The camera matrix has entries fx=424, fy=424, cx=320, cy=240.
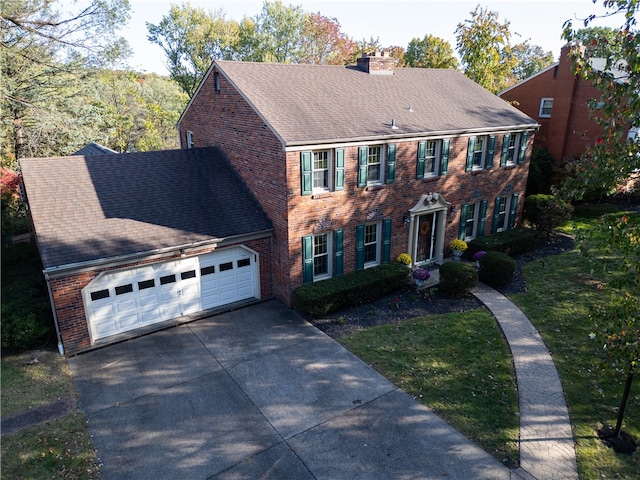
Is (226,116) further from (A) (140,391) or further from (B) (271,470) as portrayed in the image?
(B) (271,470)

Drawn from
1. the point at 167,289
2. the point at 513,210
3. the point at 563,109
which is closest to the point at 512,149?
the point at 513,210

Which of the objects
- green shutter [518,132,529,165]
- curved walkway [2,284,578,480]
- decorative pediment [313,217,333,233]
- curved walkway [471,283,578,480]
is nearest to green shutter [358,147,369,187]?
decorative pediment [313,217,333,233]

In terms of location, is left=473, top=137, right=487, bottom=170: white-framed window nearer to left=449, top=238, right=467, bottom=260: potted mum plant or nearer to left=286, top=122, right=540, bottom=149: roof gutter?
left=286, top=122, right=540, bottom=149: roof gutter

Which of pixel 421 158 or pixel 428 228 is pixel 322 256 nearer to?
pixel 428 228

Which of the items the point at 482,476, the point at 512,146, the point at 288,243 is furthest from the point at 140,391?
the point at 512,146

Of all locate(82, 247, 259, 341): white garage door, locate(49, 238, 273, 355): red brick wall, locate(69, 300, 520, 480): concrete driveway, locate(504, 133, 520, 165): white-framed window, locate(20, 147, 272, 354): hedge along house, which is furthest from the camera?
locate(504, 133, 520, 165): white-framed window
